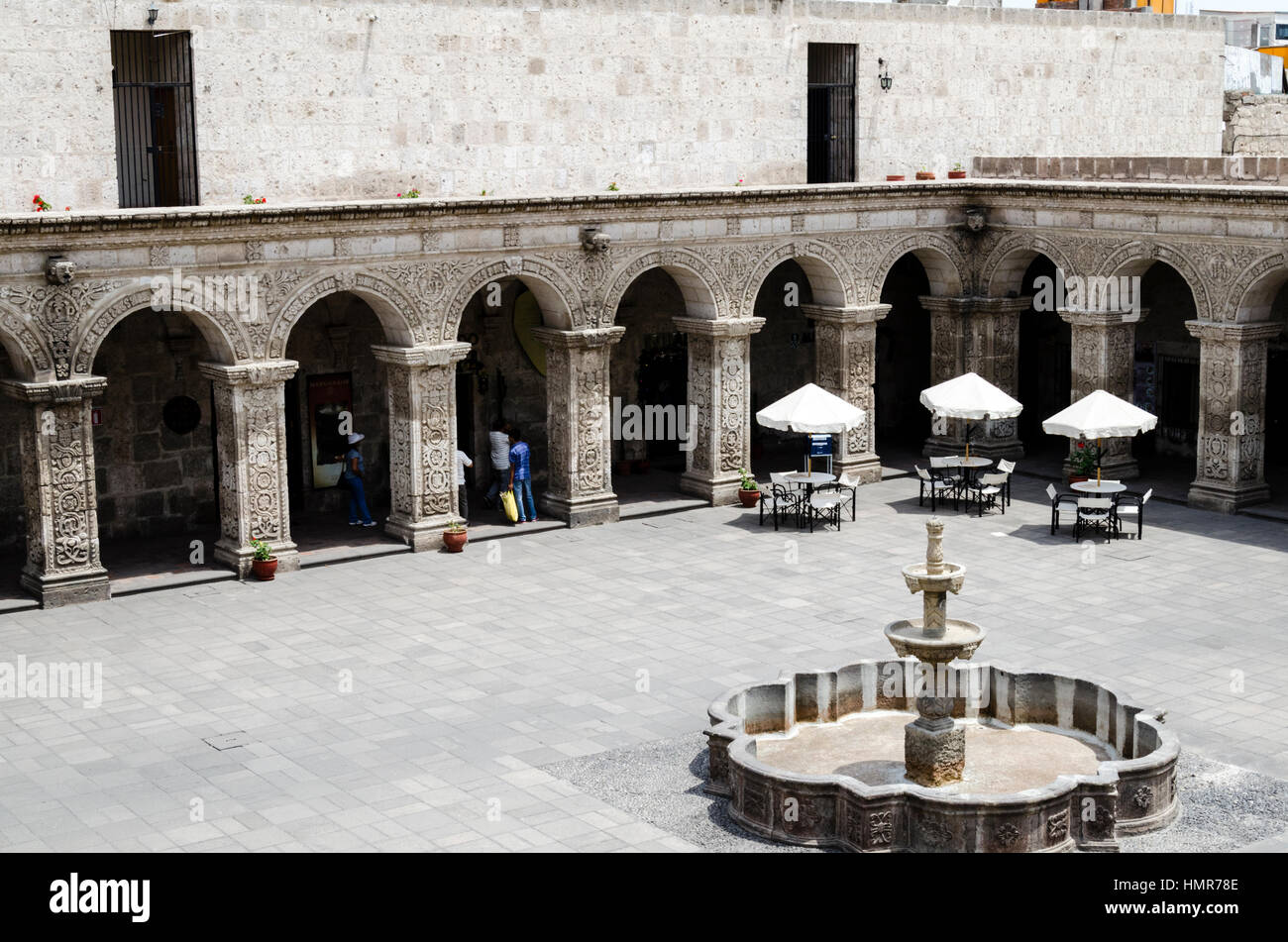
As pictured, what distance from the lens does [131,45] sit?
25.6 meters

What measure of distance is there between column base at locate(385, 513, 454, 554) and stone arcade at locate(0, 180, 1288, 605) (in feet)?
0.15

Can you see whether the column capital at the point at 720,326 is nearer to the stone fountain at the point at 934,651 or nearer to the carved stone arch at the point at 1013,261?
the carved stone arch at the point at 1013,261

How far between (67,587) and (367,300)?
20.1 feet

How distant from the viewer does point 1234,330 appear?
2881 centimetres

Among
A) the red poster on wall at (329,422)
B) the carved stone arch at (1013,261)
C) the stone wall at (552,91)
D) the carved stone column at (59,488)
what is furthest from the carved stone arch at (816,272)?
the carved stone column at (59,488)

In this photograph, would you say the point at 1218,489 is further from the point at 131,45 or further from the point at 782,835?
the point at 131,45

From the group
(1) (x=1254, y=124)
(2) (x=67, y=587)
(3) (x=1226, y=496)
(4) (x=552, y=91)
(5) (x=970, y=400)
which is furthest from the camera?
(1) (x=1254, y=124)

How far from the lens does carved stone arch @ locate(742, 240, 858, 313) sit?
101ft

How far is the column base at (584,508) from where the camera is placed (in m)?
29.1

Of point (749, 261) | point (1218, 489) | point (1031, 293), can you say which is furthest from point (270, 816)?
point (1031, 293)

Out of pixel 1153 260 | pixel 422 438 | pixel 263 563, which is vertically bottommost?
pixel 263 563

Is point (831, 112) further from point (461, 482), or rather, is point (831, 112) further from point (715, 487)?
point (461, 482)

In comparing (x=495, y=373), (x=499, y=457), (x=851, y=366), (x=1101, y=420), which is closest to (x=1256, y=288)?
(x=1101, y=420)

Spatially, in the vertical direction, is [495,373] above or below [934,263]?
below
